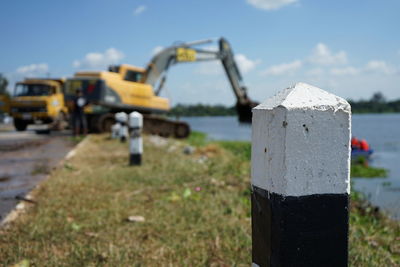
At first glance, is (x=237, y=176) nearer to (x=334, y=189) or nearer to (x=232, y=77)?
(x=334, y=189)

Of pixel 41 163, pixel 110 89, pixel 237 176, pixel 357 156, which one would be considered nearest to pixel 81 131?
pixel 110 89

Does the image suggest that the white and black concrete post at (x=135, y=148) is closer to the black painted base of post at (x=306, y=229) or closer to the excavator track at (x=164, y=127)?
the black painted base of post at (x=306, y=229)

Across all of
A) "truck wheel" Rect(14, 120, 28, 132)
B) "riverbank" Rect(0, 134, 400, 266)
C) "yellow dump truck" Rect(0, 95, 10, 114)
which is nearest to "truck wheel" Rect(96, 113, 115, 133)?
"truck wheel" Rect(14, 120, 28, 132)

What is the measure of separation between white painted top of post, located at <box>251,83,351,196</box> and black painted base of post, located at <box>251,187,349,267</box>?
0.04m

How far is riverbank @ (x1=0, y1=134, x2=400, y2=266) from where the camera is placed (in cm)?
270

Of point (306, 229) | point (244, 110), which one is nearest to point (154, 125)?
point (244, 110)

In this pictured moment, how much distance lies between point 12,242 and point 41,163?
15.6 feet

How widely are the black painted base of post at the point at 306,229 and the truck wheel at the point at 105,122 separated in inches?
616

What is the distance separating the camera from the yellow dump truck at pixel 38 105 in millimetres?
20156

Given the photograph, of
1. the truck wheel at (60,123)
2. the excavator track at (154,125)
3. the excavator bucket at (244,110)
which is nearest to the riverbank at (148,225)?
the excavator track at (154,125)

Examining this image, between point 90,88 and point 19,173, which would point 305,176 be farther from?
point 90,88

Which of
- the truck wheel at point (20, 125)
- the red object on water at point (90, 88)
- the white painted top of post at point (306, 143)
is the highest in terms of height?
the red object on water at point (90, 88)

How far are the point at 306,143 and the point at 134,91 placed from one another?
16471 millimetres

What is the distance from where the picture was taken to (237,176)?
5863 mm
